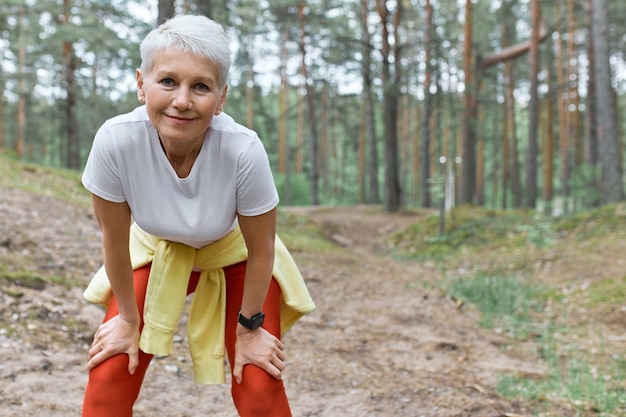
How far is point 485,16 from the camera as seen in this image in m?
22.5

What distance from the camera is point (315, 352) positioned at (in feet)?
14.0

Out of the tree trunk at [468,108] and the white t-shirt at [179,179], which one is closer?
the white t-shirt at [179,179]

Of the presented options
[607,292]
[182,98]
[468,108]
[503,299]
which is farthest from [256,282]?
[468,108]

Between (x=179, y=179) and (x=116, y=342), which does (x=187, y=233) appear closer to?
(x=179, y=179)

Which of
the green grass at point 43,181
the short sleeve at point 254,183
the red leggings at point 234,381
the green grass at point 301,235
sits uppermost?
the green grass at point 43,181

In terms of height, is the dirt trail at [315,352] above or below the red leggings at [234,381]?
below

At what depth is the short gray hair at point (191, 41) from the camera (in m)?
1.63

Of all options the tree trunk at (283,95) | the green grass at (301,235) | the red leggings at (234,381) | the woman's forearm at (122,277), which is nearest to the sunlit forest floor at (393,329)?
the green grass at (301,235)

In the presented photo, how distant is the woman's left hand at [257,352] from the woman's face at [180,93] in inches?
28.7

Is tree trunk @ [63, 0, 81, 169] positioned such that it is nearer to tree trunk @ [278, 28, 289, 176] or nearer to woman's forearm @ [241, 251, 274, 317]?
tree trunk @ [278, 28, 289, 176]

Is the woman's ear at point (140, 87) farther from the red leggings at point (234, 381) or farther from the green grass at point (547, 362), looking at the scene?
the green grass at point (547, 362)

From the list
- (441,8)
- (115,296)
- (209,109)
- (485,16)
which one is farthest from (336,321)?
(441,8)

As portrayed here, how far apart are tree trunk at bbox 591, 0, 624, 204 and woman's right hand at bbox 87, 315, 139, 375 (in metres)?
10.6

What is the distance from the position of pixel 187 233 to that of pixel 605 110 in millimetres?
10634
